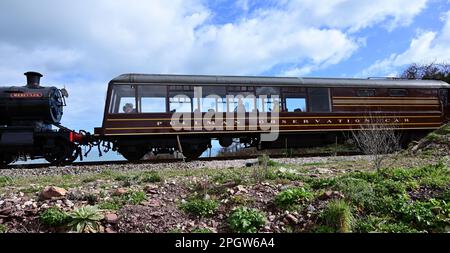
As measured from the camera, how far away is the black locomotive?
13820 millimetres

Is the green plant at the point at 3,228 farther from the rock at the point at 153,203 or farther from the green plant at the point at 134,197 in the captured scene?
the rock at the point at 153,203

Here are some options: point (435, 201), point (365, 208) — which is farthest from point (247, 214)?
point (435, 201)

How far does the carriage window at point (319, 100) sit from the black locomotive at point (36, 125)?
913cm

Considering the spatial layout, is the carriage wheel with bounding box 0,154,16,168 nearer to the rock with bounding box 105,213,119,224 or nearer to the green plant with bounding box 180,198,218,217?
the rock with bounding box 105,213,119,224

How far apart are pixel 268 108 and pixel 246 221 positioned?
10.9 metres

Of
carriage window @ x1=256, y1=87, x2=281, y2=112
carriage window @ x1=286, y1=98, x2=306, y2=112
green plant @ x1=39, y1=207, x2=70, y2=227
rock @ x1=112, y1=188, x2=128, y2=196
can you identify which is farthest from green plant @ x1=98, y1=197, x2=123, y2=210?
carriage window @ x1=286, y1=98, x2=306, y2=112

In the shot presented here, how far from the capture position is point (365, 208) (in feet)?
19.2

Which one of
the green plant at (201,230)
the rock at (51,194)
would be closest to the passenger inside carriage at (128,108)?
the rock at (51,194)

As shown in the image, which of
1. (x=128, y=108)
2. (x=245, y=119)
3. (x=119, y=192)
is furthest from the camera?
(x=245, y=119)

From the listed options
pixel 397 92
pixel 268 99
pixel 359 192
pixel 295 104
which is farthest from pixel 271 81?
pixel 359 192

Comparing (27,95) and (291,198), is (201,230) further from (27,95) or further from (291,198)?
(27,95)

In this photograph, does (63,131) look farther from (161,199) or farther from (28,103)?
(161,199)

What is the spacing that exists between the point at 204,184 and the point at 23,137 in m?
9.44

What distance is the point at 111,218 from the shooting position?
17.1 ft
